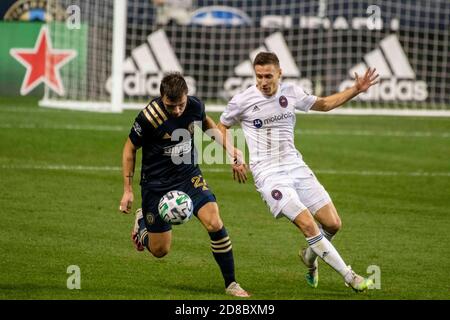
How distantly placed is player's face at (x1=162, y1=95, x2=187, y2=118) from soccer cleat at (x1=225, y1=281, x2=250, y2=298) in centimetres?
163

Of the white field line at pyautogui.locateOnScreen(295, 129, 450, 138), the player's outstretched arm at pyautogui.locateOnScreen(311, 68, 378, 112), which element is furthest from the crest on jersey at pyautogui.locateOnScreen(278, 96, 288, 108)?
the white field line at pyautogui.locateOnScreen(295, 129, 450, 138)

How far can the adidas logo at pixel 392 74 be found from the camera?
28188mm

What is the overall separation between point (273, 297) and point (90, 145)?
11.7 metres

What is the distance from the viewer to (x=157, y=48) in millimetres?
28312

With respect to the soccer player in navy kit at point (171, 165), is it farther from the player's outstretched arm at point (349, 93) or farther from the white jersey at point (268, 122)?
the player's outstretched arm at point (349, 93)

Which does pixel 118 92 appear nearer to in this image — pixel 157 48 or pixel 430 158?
pixel 157 48

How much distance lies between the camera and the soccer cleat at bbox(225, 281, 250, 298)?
33.6ft

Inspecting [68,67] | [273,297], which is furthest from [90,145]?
[273,297]

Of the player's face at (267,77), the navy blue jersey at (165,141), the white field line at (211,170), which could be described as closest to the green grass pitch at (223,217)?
the white field line at (211,170)

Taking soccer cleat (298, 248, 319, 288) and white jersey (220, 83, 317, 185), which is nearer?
soccer cleat (298, 248, 319, 288)

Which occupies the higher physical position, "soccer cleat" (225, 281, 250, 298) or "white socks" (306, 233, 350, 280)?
"white socks" (306, 233, 350, 280)

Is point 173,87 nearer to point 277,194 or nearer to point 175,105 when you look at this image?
point 175,105

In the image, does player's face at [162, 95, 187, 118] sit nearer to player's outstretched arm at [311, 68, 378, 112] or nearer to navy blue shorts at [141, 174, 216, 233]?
navy blue shorts at [141, 174, 216, 233]

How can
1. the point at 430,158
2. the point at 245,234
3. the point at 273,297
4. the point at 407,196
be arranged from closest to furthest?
1. the point at 273,297
2. the point at 245,234
3. the point at 407,196
4. the point at 430,158
